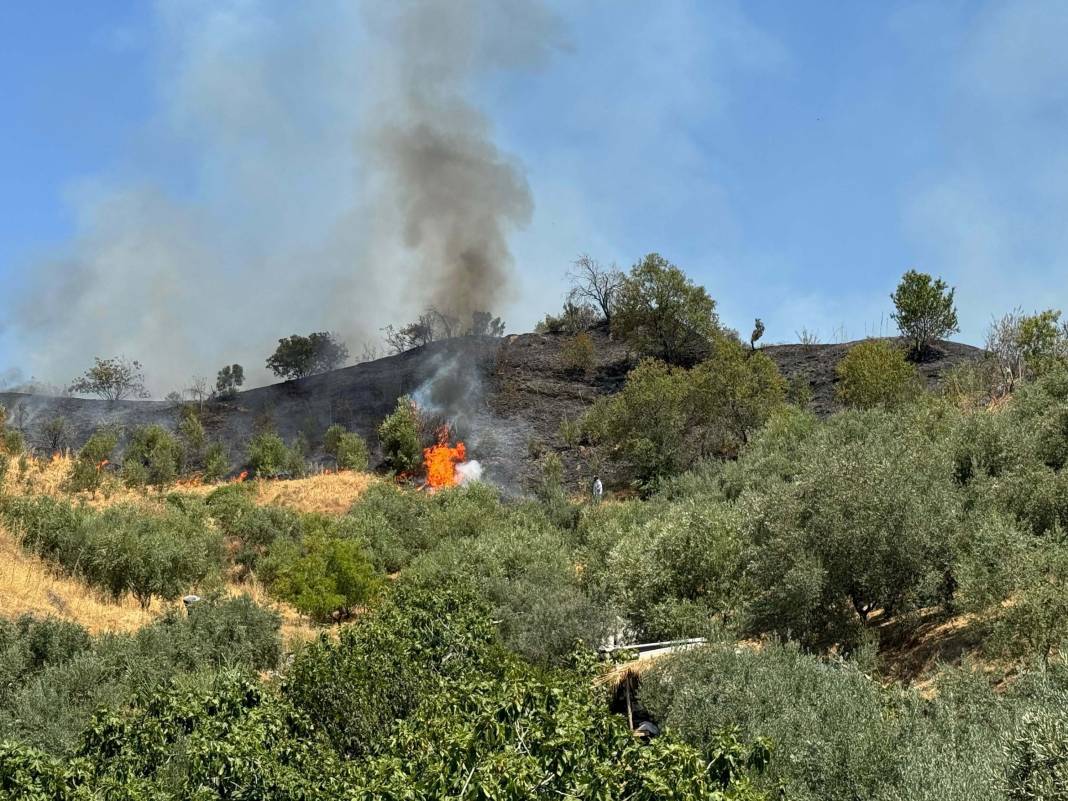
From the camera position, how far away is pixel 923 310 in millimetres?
60438

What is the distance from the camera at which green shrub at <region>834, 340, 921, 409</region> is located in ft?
149

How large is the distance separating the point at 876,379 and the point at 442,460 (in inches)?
870

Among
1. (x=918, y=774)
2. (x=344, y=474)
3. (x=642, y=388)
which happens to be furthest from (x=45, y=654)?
(x=642, y=388)

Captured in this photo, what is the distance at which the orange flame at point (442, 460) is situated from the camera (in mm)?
51253

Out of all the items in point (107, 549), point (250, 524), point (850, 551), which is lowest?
point (107, 549)

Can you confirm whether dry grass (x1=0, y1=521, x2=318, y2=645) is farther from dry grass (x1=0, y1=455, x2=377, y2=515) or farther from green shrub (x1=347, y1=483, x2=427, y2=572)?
green shrub (x1=347, y1=483, x2=427, y2=572)

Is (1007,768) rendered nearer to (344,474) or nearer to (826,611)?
(826,611)

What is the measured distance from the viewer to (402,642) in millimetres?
15266

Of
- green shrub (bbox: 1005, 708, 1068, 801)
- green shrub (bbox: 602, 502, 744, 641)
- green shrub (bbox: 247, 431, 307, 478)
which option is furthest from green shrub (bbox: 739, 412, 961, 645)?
green shrub (bbox: 247, 431, 307, 478)

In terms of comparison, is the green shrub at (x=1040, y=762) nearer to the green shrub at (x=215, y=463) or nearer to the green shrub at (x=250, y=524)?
the green shrub at (x=250, y=524)

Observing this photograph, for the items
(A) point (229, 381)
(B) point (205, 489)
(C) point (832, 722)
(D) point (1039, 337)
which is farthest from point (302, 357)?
(C) point (832, 722)

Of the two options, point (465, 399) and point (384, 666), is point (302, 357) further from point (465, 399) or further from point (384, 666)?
point (384, 666)

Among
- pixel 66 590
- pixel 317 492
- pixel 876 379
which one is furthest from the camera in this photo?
pixel 876 379

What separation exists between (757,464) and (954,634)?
51.4ft
